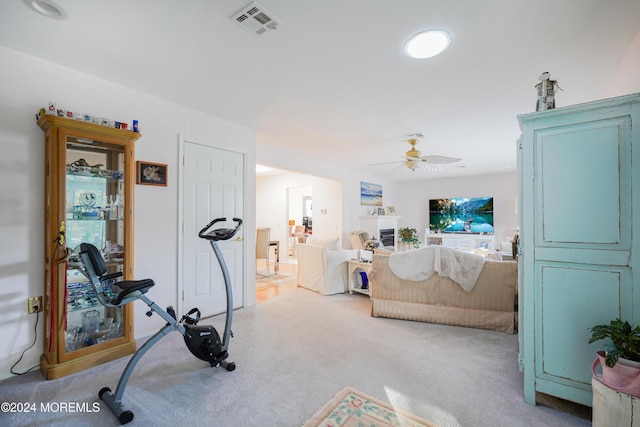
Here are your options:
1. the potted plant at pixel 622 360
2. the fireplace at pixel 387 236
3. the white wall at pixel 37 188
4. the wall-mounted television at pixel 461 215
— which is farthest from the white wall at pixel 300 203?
the potted plant at pixel 622 360

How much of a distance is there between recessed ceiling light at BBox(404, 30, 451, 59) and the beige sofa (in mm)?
2074

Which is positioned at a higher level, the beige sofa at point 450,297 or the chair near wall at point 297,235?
the chair near wall at point 297,235

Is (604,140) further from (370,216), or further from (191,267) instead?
(370,216)

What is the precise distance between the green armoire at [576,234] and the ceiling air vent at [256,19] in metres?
1.70

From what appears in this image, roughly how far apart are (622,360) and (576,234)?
673mm

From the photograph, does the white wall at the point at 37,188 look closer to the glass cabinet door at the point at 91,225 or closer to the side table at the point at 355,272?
the glass cabinet door at the point at 91,225

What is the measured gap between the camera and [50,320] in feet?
7.00

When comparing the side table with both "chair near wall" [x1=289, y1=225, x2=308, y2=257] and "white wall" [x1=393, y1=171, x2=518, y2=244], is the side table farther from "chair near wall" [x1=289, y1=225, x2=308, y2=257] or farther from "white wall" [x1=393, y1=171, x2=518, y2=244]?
"white wall" [x1=393, y1=171, x2=518, y2=244]

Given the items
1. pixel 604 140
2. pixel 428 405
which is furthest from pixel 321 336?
pixel 604 140

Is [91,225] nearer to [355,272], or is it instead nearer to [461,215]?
[355,272]

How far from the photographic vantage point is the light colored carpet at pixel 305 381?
1737 millimetres

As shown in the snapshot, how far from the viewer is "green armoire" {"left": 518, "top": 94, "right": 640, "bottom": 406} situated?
1.59m

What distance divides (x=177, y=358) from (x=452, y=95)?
11.5ft

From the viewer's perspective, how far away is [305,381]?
6.89 feet
